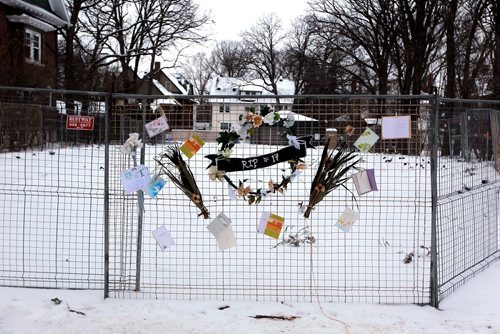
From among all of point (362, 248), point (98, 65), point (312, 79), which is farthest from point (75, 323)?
point (312, 79)

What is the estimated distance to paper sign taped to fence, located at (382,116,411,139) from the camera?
4.27m

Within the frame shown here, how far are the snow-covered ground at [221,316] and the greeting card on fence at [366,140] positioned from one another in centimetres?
147

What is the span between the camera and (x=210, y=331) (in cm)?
397

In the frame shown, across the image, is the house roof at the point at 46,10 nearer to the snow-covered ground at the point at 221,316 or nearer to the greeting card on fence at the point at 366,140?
the snow-covered ground at the point at 221,316

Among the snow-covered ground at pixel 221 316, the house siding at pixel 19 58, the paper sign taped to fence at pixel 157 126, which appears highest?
the house siding at pixel 19 58

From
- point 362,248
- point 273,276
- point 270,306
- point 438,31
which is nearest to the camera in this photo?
point 270,306

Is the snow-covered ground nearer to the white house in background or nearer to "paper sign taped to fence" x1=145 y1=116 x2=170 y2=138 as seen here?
"paper sign taped to fence" x1=145 y1=116 x2=170 y2=138

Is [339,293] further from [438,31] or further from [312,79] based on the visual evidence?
[312,79]

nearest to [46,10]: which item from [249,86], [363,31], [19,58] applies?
[19,58]

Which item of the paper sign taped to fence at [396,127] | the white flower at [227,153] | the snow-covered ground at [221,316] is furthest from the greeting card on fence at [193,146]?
the paper sign taped to fence at [396,127]

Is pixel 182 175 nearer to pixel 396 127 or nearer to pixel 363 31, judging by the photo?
pixel 396 127

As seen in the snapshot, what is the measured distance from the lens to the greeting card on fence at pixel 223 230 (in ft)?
14.8

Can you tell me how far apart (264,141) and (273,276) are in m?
1.61

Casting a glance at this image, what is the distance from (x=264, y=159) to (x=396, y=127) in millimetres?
1222
